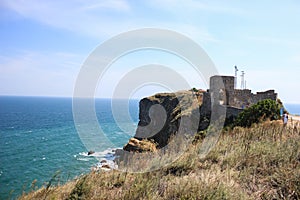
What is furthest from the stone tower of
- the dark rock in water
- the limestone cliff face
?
the dark rock in water

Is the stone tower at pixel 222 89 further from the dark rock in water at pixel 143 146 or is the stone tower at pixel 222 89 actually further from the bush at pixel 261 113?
the dark rock in water at pixel 143 146

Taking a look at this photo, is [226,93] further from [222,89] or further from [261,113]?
[261,113]

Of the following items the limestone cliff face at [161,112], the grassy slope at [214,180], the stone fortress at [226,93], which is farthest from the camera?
the limestone cliff face at [161,112]

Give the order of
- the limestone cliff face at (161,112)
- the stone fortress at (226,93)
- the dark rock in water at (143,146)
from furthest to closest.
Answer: the limestone cliff face at (161,112) < the stone fortress at (226,93) < the dark rock in water at (143,146)

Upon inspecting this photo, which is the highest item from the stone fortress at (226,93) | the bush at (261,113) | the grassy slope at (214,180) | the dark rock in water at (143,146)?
the stone fortress at (226,93)

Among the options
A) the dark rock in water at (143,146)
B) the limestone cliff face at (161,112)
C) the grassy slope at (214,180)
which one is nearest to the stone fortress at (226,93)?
the limestone cliff face at (161,112)

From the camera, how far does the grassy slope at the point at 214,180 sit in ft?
10.9

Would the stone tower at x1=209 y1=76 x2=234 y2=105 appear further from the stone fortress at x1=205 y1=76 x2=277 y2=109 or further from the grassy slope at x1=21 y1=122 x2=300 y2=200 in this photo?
the grassy slope at x1=21 y1=122 x2=300 y2=200

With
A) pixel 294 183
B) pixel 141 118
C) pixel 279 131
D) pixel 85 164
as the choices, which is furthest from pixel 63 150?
pixel 294 183

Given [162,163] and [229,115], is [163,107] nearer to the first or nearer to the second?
[229,115]

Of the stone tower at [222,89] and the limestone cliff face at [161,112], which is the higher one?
the stone tower at [222,89]

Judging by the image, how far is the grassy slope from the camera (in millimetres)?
3330

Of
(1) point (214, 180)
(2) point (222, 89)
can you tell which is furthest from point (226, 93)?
(1) point (214, 180)

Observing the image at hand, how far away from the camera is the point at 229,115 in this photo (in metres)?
22.6
